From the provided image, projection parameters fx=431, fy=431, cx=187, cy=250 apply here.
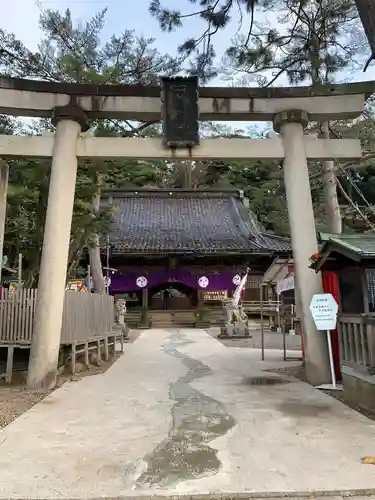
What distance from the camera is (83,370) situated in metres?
9.29

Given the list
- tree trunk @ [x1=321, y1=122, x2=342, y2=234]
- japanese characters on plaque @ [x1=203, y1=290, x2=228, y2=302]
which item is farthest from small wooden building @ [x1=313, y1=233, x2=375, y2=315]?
japanese characters on plaque @ [x1=203, y1=290, x2=228, y2=302]

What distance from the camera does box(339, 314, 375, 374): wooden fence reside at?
5723 mm

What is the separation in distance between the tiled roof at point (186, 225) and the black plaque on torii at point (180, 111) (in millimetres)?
12309

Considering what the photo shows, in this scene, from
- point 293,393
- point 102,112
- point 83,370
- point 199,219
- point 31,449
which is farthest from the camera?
point 199,219

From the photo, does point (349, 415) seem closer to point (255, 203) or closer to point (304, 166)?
point (304, 166)

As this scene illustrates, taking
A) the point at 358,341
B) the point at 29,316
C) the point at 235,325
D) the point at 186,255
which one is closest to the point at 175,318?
the point at 186,255

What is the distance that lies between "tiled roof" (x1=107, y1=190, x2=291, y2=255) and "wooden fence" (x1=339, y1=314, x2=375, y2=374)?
15.0 metres

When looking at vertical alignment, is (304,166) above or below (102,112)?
below

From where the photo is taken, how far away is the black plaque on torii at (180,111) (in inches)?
319

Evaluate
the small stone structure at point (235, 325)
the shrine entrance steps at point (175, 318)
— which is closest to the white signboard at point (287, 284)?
the small stone structure at point (235, 325)

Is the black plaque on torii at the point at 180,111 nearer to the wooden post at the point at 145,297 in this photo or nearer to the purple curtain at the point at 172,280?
the purple curtain at the point at 172,280

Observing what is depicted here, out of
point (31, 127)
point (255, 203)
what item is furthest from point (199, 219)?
point (31, 127)

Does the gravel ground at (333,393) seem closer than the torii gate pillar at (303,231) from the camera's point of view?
Yes

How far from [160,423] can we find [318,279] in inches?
162
